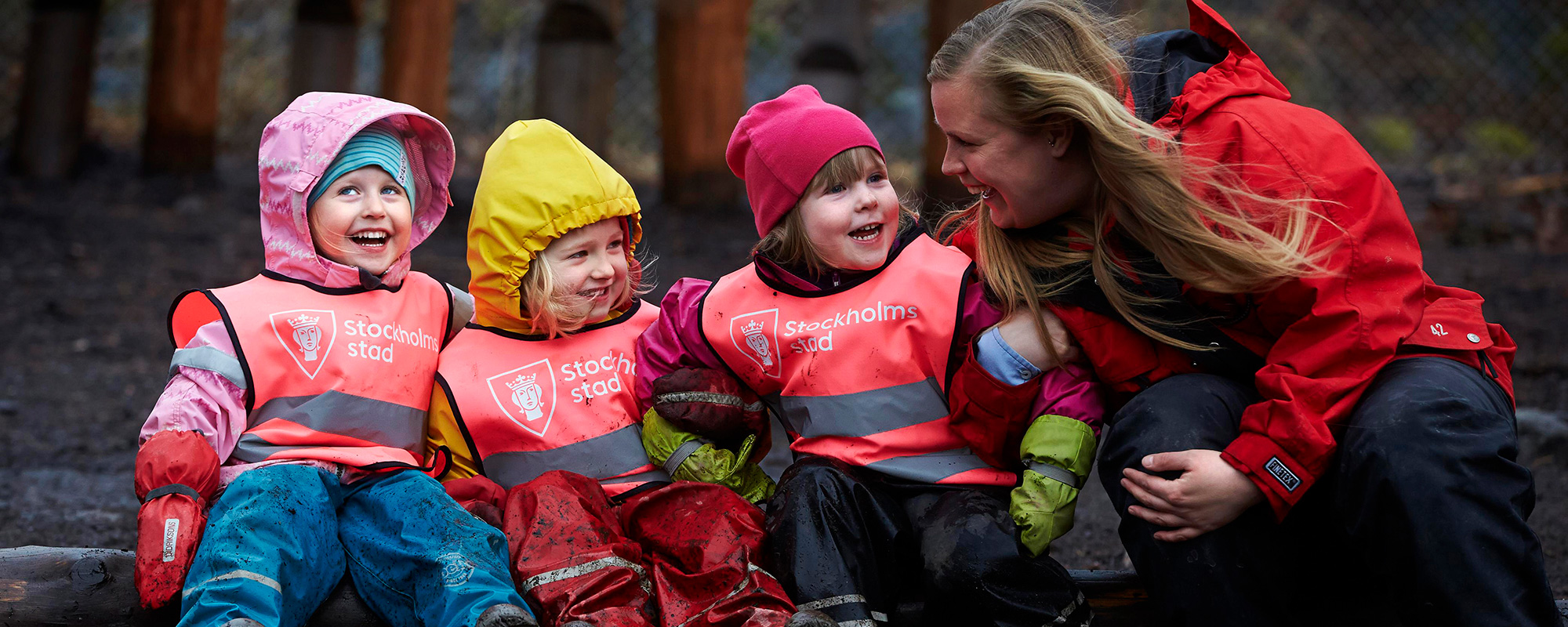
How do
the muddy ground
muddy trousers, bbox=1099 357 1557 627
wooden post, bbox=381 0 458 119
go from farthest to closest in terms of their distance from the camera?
wooden post, bbox=381 0 458 119
the muddy ground
muddy trousers, bbox=1099 357 1557 627

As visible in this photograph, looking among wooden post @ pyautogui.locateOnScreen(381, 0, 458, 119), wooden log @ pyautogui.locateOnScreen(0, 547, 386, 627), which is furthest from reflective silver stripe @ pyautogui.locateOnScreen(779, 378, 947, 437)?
wooden post @ pyautogui.locateOnScreen(381, 0, 458, 119)

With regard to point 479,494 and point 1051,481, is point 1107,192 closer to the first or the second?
point 1051,481

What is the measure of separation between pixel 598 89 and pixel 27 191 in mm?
3502

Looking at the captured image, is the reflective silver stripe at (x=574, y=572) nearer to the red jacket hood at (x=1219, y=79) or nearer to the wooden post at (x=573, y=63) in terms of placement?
the red jacket hood at (x=1219, y=79)

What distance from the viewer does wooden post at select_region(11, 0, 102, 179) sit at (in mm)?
6969

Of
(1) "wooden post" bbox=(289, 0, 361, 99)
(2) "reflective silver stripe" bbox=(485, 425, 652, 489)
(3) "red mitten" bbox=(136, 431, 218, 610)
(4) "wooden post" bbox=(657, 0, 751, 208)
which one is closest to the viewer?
(3) "red mitten" bbox=(136, 431, 218, 610)

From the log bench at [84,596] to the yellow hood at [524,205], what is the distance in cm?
69

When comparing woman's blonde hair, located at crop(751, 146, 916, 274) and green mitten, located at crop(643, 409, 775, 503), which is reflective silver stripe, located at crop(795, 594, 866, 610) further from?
woman's blonde hair, located at crop(751, 146, 916, 274)

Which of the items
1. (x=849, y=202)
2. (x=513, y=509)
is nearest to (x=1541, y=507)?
(x=849, y=202)

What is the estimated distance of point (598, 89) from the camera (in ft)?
21.6

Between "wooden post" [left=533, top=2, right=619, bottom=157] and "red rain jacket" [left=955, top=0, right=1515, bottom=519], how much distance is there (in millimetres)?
4698

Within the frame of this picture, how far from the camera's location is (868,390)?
2.43 metres

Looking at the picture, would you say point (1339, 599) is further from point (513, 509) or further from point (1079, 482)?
point (513, 509)

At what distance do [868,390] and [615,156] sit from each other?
21.7 feet
